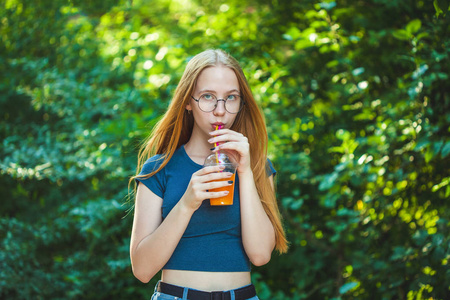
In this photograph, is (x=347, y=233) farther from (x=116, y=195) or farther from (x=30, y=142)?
(x=30, y=142)

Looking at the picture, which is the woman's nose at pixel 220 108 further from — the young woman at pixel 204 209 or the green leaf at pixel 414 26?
the green leaf at pixel 414 26

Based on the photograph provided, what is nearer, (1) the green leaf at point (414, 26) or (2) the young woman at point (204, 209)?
(2) the young woman at point (204, 209)

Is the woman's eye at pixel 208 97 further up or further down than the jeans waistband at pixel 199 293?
further up

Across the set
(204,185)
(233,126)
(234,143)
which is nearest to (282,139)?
(233,126)

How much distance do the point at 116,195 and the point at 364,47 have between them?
2.24 m

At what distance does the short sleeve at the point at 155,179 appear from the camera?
1794mm

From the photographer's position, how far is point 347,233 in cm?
323

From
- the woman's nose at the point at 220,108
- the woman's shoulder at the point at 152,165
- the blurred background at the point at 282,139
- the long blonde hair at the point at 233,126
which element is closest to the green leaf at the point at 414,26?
the blurred background at the point at 282,139

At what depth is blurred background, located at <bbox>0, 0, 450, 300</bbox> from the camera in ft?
9.28

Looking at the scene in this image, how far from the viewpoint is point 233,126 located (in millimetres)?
2059

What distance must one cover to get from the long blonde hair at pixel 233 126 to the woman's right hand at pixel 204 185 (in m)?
0.26

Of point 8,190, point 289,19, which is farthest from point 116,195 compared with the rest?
point 289,19

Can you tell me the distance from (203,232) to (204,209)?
3.4 inches

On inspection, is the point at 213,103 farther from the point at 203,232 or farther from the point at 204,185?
the point at 203,232
